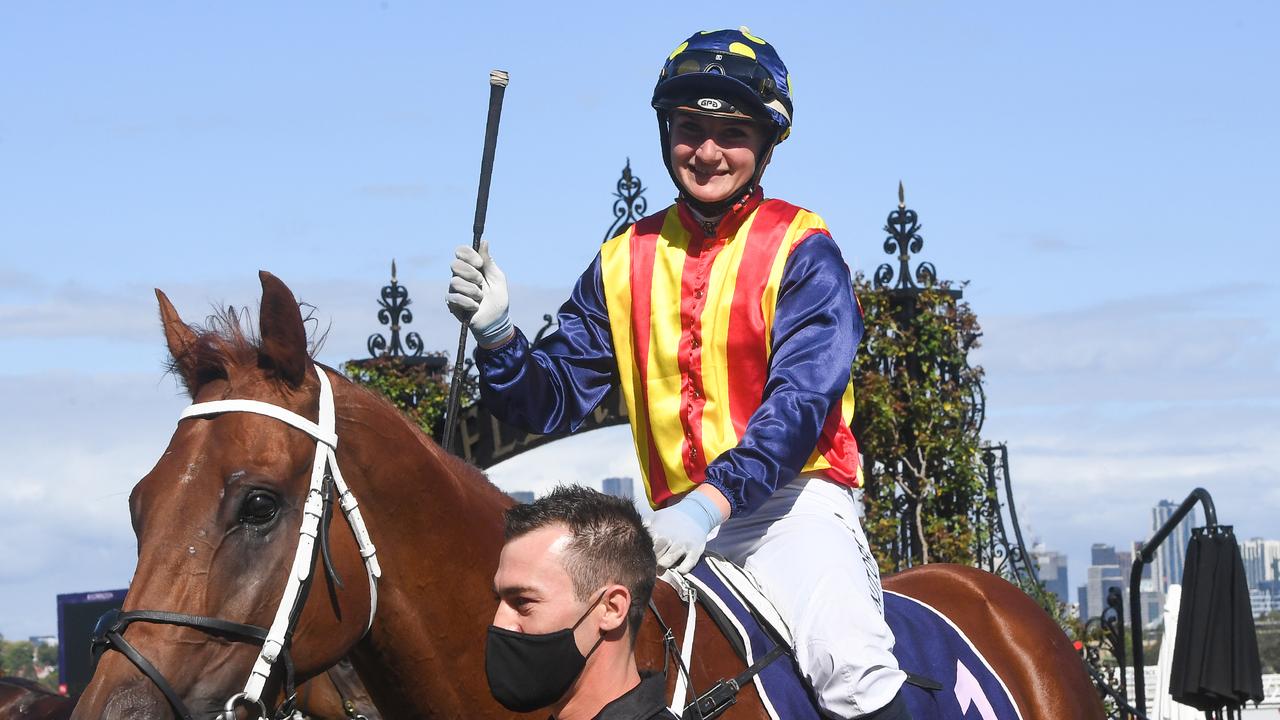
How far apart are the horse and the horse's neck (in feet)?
12.5

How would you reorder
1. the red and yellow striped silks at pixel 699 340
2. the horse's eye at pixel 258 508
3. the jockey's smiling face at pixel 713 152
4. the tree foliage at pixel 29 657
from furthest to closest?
→ 1. the tree foliage at pixel 29 657
2. the jockey's smiling face at pixel 713 152
3. the red and yellow striped silks at pixel 699 340
4. the horse's eye at pixel 258 508

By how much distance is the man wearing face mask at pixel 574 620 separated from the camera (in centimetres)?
223

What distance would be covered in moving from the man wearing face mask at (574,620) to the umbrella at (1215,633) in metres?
5.48

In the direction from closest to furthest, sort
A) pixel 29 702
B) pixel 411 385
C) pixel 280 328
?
pixel 280 328
pixel 29 702
pixel 411 385

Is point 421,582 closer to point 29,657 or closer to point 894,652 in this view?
point 894,652

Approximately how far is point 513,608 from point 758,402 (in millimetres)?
1259

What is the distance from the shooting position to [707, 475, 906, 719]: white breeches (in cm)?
313

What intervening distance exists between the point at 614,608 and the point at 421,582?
921 mm

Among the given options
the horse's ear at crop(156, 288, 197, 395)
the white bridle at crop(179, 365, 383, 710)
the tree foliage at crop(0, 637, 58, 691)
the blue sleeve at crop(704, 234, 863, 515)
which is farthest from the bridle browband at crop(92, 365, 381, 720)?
the tree foliage at crop(0, 637, 58, 691)

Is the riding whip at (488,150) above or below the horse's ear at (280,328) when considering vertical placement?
above

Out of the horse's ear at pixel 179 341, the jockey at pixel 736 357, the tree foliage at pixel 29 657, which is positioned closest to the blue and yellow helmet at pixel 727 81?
the jockey at pixel 736 357

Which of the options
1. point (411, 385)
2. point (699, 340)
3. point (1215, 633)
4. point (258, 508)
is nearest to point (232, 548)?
point (258, 508)

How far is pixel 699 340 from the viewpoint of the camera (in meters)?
3.46

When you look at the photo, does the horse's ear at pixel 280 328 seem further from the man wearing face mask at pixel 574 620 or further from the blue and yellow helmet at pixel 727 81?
the blue and yellow helmet at pixel 727 81
